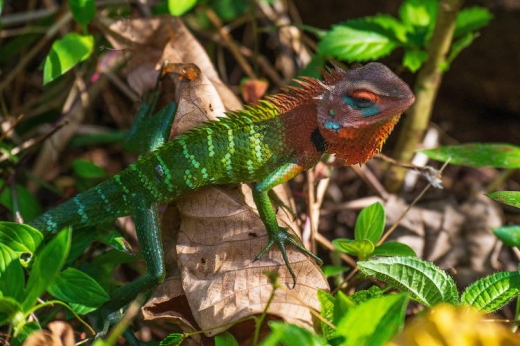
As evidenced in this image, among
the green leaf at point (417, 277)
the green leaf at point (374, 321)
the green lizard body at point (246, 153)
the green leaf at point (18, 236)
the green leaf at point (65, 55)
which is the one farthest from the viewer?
the green leaf at point (65, 55)

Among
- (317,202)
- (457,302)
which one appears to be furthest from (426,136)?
(457,302)

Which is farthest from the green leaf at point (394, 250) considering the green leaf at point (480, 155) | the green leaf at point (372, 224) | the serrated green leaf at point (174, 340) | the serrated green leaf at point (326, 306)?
the serrated green leaf at point (174, 340)

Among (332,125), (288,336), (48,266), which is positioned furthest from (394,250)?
(48,266)

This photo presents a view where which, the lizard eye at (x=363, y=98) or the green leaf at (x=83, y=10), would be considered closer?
the lizard eye at (x=363, y=98)

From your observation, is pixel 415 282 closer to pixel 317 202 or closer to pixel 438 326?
pixel 438 326

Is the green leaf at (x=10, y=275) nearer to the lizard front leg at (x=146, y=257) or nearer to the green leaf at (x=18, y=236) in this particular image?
the green leaf at (x=18, y=236)

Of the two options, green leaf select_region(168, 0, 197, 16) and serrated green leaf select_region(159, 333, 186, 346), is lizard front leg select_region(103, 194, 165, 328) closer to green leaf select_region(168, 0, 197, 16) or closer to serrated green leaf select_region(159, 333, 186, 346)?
serrated green leaf select_region(159, 333, 186, 346)

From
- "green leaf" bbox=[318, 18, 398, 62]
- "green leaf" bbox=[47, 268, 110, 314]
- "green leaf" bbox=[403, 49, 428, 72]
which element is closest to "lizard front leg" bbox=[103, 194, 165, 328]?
"green leaf" bbox=[47, 268, 110, 314]
